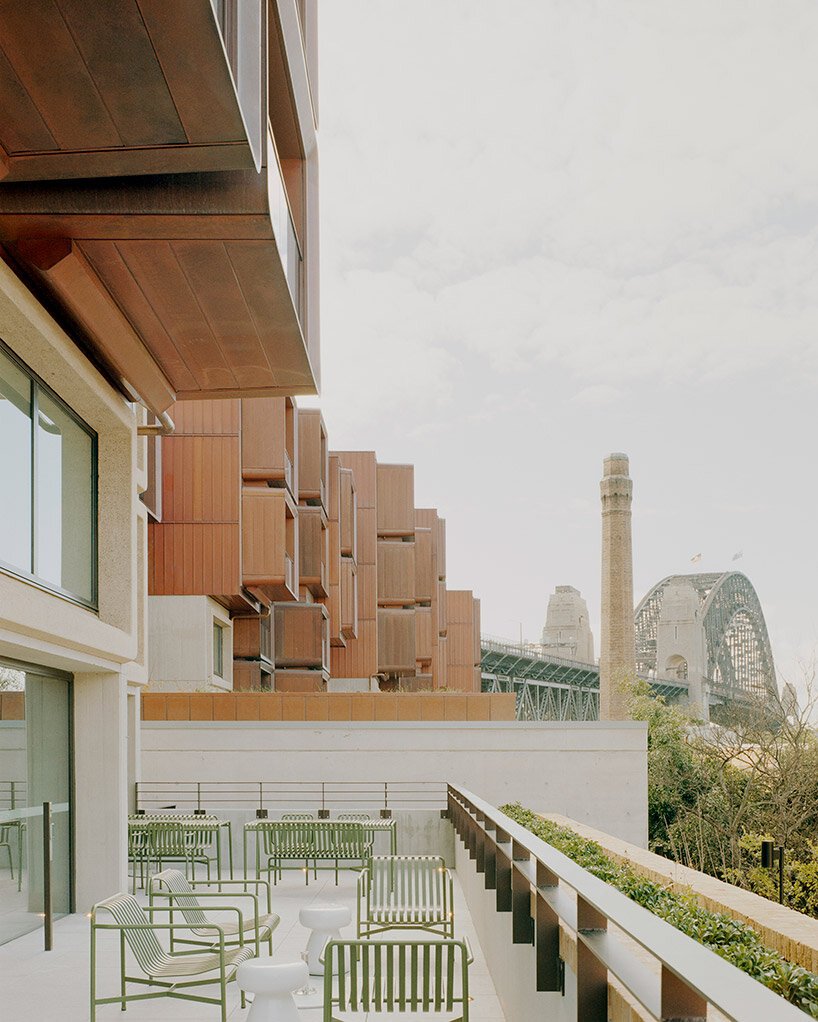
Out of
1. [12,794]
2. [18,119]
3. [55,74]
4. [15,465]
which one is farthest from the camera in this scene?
[12,794]

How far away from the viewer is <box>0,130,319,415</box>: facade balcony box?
964 cm

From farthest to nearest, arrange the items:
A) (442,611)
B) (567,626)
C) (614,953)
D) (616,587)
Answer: (567,626) < (442,611) < (616,587) < (614,953)

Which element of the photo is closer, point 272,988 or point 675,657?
point 272,988

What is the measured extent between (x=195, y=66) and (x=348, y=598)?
4050cm

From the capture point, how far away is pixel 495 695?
92.6ft

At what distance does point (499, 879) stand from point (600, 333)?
96.9ft

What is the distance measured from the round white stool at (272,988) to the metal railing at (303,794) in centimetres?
1869

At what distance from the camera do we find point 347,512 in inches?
1887

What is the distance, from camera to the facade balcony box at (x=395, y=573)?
185 feet

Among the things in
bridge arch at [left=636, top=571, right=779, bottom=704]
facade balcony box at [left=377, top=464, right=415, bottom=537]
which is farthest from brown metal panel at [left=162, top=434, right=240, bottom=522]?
bridge arch at [left=636, top=571, right=779, bottom=704]

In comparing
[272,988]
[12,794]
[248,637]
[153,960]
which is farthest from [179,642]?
[272,988]

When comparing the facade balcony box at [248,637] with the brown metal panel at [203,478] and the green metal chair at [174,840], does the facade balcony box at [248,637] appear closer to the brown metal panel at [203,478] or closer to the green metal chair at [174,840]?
the brown metal panel at [203,478]

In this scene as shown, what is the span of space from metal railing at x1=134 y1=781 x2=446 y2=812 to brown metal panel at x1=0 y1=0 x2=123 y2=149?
18.8 m

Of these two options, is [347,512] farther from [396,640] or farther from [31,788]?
[31,788]
